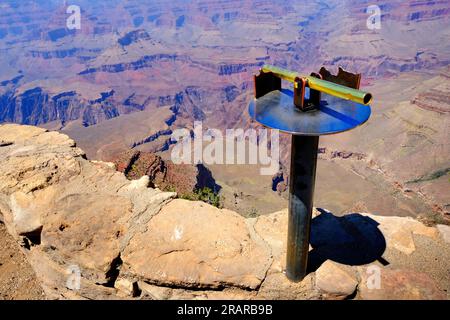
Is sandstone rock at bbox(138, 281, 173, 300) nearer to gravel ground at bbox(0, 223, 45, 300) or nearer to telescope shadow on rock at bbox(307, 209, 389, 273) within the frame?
telescope shadow on rock at bbox(307, 209, 389, 273)

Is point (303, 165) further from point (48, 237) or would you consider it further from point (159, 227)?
point (48, 237)

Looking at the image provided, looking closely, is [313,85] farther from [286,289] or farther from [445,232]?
[445,232]

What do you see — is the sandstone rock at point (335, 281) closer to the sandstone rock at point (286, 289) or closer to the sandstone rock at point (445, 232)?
the sandstone rock at point (286, 289)

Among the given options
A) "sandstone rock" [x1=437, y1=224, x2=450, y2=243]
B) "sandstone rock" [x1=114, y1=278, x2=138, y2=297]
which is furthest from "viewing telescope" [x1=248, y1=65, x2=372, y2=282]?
"sandstone rock" [x1=437, y1=224, x2=450, y2=243]

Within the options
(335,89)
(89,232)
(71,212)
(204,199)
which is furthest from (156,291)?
(204,199)

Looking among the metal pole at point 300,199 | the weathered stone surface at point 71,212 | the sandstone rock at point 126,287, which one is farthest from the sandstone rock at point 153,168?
the metal pole at point 300,199

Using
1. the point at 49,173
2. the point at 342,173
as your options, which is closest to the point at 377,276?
the point at 49,173

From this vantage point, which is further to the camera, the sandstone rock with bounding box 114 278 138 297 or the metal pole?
the sandstone rock with bounding box 114 278 138 297
